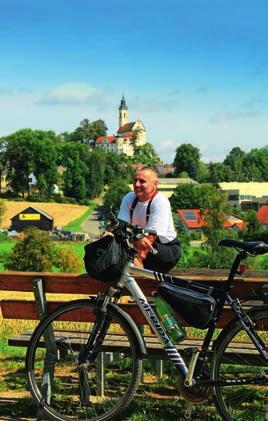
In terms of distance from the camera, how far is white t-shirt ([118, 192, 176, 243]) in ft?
14.5

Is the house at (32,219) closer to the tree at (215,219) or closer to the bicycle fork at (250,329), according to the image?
the tree at (215,219)

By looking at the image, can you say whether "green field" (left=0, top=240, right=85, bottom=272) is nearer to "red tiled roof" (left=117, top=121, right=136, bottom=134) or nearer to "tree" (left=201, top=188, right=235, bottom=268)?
"tree" (left=201, top=188, right=235, bottom=268)

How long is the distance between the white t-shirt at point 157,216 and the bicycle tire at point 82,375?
2.20 feet

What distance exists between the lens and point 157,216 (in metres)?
4.46

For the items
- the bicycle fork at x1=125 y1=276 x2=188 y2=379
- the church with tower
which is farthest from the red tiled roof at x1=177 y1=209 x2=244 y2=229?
the bicycle fork at x1=125 y1=276 x2=188 y2=379

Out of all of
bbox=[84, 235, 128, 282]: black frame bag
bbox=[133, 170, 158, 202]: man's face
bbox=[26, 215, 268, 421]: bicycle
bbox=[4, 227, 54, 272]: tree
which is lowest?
bbox=[4, 227, 54, 272]: tree

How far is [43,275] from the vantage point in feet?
14.5

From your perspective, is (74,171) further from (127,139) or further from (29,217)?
(127,139)

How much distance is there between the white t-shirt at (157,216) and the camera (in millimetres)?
4422

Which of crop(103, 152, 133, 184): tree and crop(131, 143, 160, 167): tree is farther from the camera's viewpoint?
crop(131, 143, 160, 167): tree

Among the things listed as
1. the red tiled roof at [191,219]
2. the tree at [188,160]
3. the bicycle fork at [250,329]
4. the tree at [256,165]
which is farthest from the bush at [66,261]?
the tree at [256,165]

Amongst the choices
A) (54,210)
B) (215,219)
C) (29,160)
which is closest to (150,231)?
(215,219)

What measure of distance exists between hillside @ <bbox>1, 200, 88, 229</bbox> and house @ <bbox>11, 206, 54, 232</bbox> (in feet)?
7.57

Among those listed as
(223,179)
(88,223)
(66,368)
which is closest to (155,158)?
(223,179)
